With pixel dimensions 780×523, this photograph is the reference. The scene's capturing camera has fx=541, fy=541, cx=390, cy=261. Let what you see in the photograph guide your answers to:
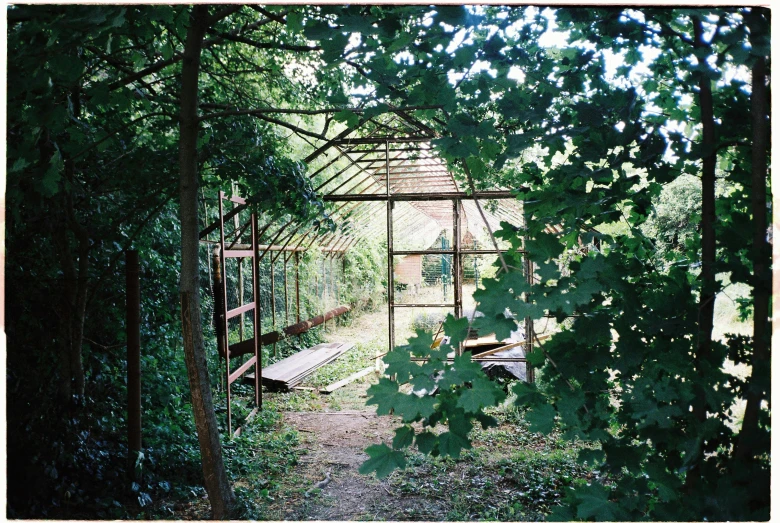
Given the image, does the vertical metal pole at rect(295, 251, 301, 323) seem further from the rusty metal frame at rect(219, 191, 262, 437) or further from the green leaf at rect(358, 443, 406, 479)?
the green leaf at rect(358, 443, 406, 479)

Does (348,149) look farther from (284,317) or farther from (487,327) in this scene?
(487,327)

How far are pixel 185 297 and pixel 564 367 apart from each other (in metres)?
2.02

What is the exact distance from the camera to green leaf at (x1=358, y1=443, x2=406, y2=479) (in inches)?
45.6

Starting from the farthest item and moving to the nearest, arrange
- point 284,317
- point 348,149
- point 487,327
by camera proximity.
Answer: point 284,317, point 348,149, point 487,327

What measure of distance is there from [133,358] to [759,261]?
3286 millimetres

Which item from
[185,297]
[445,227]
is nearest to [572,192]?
[185,297]

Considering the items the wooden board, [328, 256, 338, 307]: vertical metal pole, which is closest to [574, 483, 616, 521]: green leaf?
the wooden board

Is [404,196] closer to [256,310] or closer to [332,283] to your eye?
[256,310]

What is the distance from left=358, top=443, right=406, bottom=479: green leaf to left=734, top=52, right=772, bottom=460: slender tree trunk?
93cm

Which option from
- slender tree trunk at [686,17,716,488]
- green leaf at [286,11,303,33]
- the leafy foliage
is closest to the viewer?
the leafy foliage

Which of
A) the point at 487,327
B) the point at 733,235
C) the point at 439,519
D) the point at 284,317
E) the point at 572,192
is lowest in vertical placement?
the point at 439,519

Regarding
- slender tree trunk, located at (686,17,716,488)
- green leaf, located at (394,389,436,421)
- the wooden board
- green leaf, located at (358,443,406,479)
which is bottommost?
the wooden board

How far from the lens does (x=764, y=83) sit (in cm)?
137

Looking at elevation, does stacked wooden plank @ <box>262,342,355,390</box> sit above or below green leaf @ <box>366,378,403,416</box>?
below
